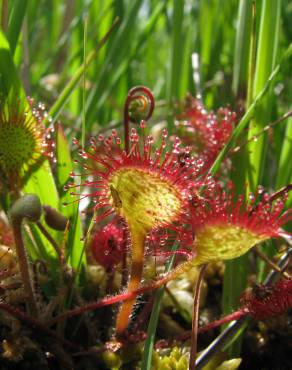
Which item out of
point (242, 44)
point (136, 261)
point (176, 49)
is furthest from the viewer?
point (176, 49)

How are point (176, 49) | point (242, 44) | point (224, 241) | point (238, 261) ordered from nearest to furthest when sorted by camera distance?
point (224, 241) → point (238, 261) → point (242, 44) → point (176, 49)

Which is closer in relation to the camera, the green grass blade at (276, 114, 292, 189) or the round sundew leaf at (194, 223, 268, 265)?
the round sundew leaf at (194, 223, 268, 265)

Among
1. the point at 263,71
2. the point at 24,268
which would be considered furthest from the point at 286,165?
the point at 24,268

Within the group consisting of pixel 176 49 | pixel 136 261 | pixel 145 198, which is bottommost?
pixel 136 261

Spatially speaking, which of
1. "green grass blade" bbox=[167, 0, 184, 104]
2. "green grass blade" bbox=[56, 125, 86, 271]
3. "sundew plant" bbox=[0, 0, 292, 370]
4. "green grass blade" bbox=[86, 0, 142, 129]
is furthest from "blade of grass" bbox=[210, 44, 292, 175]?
"green grass blade" bbox=[86, 0, 142, 129]

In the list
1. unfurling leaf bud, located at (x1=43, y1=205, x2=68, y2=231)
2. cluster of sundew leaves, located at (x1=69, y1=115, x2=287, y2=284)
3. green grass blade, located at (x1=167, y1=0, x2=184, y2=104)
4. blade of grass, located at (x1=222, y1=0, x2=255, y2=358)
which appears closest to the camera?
cluster of sundew leaves, located at (x1=69, y1=115, x2=287, y2=284)

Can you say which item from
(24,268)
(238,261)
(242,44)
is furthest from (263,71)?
(24,268)

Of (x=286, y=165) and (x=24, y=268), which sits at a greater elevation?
(x=286, y=165)

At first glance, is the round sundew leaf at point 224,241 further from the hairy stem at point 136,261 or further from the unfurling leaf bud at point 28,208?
the unfurling leaf bud at point 28,208

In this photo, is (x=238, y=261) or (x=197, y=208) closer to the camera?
(x=197, y=208)

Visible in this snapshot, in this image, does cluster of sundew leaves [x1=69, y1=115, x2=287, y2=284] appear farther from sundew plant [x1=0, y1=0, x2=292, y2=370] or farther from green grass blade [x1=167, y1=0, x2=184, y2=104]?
green grass blade [x1=167, y1=0, x2=184, y2=104]

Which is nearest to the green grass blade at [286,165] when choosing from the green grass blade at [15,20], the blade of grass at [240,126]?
the blade of grass at [240,126]

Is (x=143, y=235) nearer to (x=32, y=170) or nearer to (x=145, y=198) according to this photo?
(x=145, y=198)
